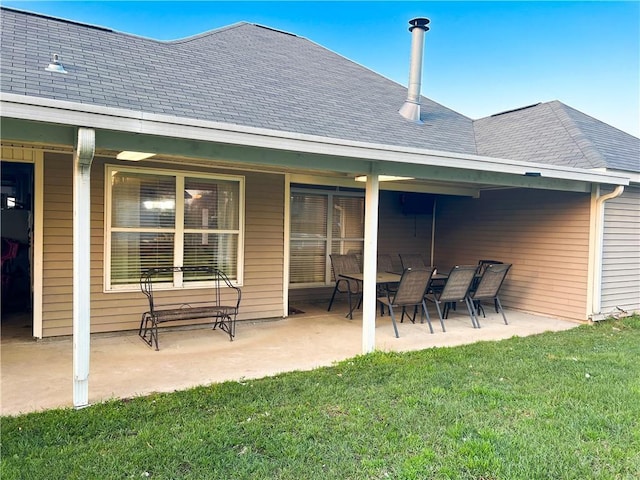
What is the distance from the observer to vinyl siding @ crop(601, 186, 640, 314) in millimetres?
7133

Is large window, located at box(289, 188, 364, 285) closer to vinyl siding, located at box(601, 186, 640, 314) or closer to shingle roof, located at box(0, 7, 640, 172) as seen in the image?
shingle roof, located at box(0, 7, 640, 172)

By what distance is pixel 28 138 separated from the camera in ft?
10.5

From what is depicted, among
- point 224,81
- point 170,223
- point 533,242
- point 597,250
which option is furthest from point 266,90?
point 597,250

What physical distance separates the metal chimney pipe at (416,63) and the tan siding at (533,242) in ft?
7.39

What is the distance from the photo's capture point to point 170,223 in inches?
237

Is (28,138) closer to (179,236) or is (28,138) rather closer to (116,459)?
(116,459)

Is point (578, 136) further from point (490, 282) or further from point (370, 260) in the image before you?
point (370, 260)

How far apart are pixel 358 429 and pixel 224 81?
17.4 ft

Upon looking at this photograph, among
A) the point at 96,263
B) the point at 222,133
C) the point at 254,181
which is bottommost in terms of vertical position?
the point at 96,263

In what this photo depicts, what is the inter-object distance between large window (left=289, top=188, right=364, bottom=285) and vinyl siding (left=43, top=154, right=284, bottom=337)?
5.42 ft

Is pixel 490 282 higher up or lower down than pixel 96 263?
lower down

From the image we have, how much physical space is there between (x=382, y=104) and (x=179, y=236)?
15.0ft

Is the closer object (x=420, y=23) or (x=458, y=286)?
(x=458, y=286)

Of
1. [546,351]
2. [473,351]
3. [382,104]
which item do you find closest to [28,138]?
[473,351]
